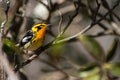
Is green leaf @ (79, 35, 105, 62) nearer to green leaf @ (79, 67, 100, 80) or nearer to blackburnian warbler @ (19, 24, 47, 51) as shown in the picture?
green leaf @ (79, 67, 100, 80)

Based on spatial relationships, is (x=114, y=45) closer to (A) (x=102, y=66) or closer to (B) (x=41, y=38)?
(A) (x=102, y=66)

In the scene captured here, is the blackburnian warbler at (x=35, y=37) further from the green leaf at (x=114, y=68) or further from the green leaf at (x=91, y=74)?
the green leaf at (x=114, y=68)

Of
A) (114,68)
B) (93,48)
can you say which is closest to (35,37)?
(93,48)

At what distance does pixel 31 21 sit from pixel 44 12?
0.68 ft

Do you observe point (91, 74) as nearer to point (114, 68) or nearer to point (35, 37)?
point (114, 68)

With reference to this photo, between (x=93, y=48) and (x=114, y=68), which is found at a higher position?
(x=93, y=48)

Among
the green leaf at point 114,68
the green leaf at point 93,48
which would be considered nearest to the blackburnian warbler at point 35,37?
the green leaf at point 93,48

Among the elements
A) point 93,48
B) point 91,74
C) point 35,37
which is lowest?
point 91,74

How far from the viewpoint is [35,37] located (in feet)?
6.99

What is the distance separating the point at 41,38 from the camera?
213 cm

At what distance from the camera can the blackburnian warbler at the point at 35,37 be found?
192cm

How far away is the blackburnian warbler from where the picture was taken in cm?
192

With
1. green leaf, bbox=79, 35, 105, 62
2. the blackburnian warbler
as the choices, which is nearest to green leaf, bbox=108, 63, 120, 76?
green leaf, bbox=79, 35, 105, 62

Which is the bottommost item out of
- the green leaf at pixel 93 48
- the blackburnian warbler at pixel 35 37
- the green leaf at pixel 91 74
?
the green leaf at pixel 91 74
